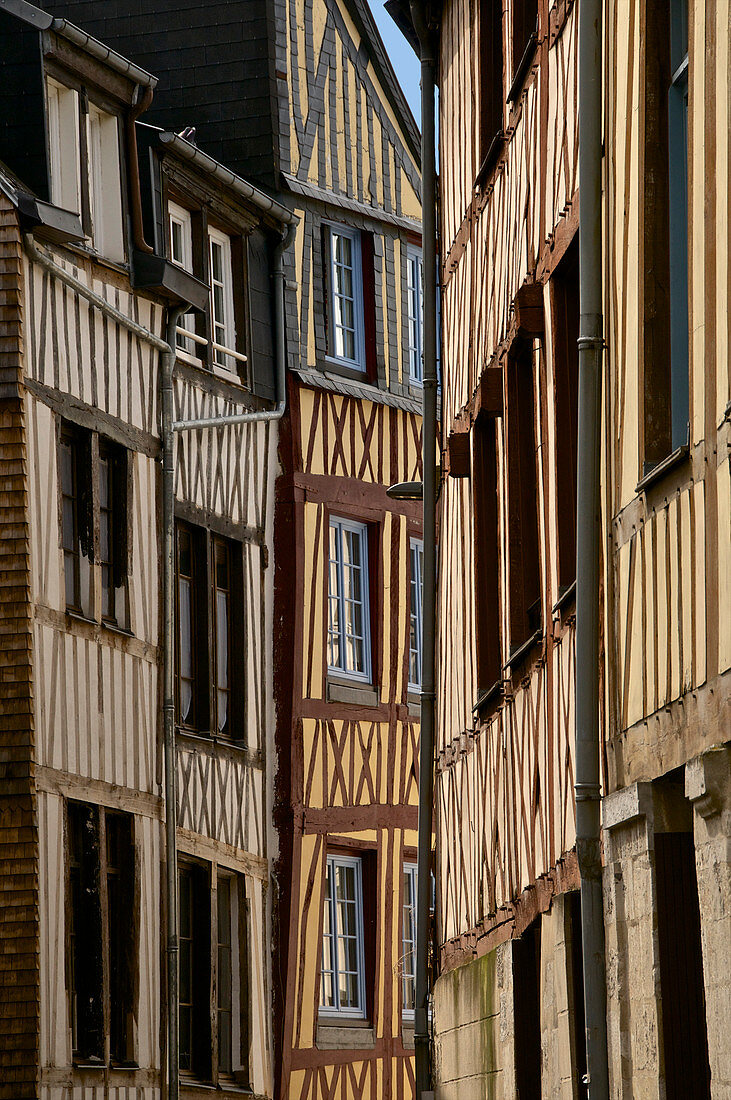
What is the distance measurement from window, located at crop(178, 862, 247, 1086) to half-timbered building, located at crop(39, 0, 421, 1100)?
76 cm

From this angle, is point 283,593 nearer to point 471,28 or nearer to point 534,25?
point 471,28

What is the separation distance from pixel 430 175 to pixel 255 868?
6.79 meters

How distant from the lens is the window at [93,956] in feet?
45.2

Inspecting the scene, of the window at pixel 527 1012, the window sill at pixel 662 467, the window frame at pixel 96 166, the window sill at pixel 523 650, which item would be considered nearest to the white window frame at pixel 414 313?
the window frame at pixel 96 166

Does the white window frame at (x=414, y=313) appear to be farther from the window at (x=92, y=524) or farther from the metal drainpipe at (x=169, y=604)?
the window at (x=92, y=524)

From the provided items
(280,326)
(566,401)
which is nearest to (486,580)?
(566,401)

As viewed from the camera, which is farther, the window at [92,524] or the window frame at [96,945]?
the window at [92,524]

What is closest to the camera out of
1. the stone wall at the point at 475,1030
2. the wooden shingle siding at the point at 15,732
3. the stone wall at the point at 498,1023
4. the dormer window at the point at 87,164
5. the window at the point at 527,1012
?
the stone wall at the point at 498,1023

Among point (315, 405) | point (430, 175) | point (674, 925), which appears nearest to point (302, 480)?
point (315, 405)

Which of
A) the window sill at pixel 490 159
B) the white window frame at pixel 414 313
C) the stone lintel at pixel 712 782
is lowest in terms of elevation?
the stone lintel at pixel 712 782

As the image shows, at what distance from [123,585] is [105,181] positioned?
296 centimetres

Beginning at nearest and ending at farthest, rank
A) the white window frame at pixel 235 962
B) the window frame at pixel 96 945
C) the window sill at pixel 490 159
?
the window sill at pixel 490 159
the window frame at pixel 96 945
the white window frame at pixel 235 962

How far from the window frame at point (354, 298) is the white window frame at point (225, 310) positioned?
1.41 m

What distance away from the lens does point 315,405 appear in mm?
18469
